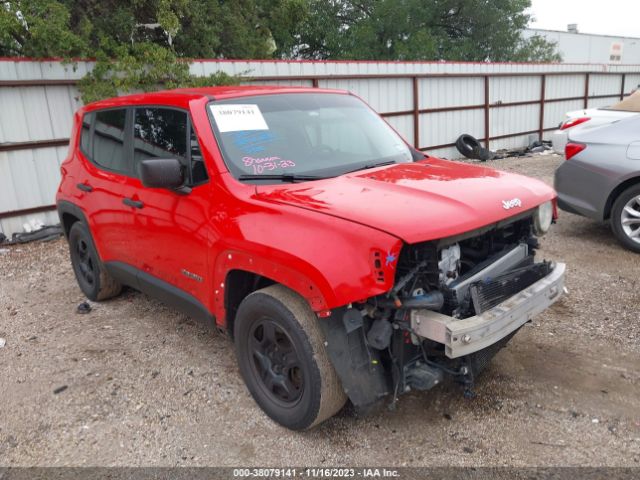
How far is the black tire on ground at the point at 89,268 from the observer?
475 centimetres

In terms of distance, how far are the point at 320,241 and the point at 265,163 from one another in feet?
3.00

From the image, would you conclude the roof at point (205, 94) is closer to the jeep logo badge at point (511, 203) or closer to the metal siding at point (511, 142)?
the jeep logo badge at point (511, 203)

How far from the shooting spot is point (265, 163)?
3.22m

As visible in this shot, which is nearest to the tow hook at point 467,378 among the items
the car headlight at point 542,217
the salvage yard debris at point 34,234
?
the car headlight at point 542,217

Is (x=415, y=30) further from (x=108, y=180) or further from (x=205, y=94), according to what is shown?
(x=205, y=94)

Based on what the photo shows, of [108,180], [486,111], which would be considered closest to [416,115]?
[486,111]

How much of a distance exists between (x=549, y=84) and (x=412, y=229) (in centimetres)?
1739

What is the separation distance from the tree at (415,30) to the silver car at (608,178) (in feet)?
52.8

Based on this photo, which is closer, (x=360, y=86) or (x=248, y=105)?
(x=248, y=105)

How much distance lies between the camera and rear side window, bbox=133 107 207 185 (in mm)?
3307

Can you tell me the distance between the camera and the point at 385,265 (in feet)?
7.72

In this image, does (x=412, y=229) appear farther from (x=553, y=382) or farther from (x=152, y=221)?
(x=152, y=221)

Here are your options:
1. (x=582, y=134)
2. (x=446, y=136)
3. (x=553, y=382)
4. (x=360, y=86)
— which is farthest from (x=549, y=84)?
(x=553, y=382)

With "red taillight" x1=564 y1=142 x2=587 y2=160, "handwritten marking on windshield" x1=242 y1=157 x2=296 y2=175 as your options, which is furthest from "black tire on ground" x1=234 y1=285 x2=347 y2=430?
"red taillight" x1=564 y1=142 x2=587 y2=160
